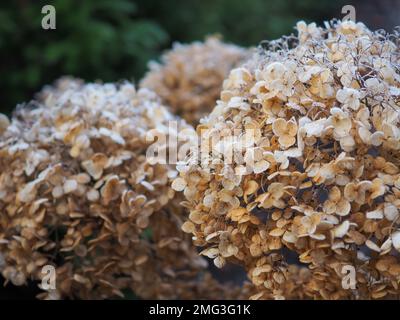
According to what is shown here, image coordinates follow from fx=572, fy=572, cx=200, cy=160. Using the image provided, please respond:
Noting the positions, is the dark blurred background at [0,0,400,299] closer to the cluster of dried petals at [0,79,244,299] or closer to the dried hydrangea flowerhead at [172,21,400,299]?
the cluster of dried petals at [0,79,244,299]

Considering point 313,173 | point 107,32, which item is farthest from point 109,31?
point 313,173

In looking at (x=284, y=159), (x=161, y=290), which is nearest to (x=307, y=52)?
(x=284, y=159)

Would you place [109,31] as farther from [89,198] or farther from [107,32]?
[89,198]

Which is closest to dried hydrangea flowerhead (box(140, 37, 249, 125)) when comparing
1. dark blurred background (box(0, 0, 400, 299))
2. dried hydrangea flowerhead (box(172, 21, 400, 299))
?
dark blurred background (box(0, 0, 400, 299))

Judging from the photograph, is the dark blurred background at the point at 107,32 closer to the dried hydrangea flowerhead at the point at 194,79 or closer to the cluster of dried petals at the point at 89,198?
the dried hydrangea flowerhead at the point at 194,79

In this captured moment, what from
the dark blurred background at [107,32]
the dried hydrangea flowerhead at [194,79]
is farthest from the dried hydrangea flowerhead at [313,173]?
the dark blurred background at [107,32]

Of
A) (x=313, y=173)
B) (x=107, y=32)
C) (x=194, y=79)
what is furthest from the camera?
(x=107, y=32)
